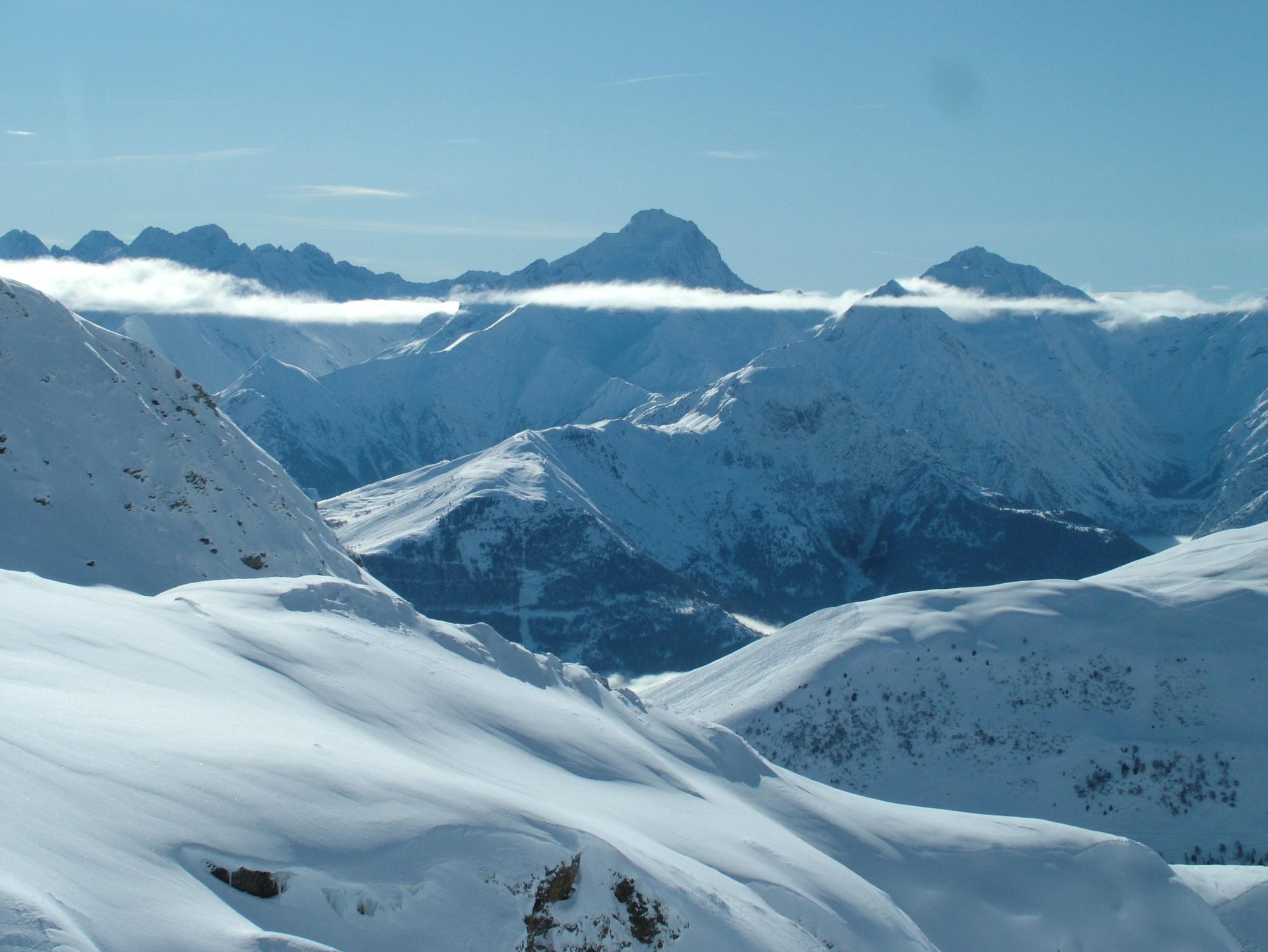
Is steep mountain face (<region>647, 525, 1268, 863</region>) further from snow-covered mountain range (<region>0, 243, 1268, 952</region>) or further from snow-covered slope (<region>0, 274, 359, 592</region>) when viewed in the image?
snow-covered slope (<region>0, 274, 359, 592</region>)

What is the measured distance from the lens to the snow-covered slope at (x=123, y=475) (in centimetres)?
4541

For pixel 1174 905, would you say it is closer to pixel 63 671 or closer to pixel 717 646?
pixel 63 671

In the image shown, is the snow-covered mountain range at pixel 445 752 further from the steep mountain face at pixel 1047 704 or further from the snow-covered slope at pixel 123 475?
the steep mountain face at pixel 1047 704

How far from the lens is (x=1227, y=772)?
61.7m

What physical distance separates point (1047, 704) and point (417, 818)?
58.7 metres

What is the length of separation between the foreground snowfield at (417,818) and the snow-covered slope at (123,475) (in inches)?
543

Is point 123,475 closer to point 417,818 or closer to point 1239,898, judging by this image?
point 417,818

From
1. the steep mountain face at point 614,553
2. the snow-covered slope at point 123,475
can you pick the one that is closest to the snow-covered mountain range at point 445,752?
the snow-covered slope at point 123,475

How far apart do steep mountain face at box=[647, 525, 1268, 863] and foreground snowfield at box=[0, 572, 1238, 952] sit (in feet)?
79.6

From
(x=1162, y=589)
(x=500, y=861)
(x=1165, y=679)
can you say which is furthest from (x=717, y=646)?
(x=500, y=861)

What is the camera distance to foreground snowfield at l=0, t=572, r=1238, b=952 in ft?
47.6

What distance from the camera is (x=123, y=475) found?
50406 millimetres

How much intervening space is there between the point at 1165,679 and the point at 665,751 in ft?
149

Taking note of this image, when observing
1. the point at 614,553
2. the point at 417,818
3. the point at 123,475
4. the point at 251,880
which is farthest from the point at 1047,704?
the point at 614,553
